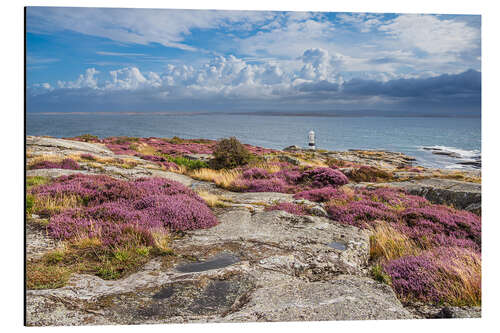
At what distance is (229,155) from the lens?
16.6 m

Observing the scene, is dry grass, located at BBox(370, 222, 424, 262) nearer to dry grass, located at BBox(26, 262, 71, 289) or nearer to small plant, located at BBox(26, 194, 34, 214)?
dry grass, located at BBox(26, 262, 71, 289)

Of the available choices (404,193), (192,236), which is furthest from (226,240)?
(404,193)

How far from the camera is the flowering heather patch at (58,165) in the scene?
1057cm

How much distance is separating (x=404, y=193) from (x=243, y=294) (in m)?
8.61

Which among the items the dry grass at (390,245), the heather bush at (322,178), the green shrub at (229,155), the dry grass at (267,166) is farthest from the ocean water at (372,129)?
the dry grass at (390,245)

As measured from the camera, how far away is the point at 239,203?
9258mm

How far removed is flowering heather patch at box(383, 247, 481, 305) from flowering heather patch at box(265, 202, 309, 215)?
9.50ft

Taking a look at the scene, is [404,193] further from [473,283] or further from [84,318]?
[84,318]

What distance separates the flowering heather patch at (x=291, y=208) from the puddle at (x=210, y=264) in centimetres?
314

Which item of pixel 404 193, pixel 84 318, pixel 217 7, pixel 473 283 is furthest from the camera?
pixel 404 193

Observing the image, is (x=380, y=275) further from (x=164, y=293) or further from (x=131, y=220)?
(x=131, y=220)

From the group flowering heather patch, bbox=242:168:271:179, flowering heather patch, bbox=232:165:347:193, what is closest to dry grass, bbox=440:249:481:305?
flowering heather patch, bbox=232:165:347:193

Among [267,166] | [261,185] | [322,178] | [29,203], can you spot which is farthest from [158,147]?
[29,203]

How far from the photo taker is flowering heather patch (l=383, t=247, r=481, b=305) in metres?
4.68
